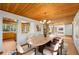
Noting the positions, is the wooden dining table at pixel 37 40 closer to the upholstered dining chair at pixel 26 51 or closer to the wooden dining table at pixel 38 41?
the wooden dining table at pixel 38 41

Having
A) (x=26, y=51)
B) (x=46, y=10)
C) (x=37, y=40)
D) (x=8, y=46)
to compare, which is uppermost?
(x=46, y=10)

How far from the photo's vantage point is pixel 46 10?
2.23 metres

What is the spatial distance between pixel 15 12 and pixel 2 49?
79cm

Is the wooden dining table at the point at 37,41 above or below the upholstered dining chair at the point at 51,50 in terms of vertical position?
above

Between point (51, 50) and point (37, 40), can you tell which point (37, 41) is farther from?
point (51, 50)

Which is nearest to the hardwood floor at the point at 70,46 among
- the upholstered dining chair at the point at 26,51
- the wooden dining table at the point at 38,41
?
the wooden dining table at the point at 38,41

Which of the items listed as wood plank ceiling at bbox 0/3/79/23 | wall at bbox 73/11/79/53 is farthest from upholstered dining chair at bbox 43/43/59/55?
wood plank ceiling at bbox 0/3/79/23

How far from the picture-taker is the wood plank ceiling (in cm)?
218

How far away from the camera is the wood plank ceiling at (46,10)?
2184mm

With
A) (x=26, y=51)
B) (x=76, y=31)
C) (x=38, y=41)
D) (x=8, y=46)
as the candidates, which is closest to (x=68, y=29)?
(x=76, y=31)
